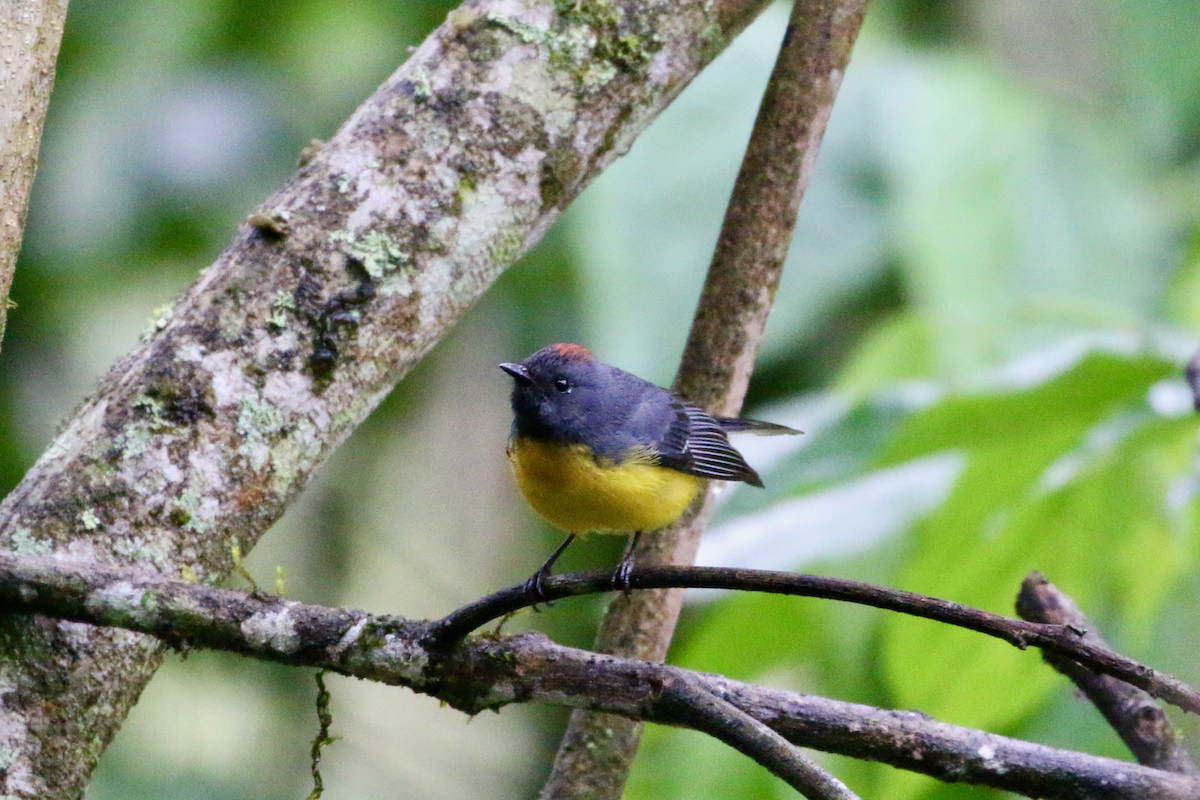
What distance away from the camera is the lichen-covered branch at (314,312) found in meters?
1.74

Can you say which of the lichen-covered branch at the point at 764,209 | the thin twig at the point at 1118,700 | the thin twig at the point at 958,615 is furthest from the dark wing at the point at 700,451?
the thin twig at the point at 958,615

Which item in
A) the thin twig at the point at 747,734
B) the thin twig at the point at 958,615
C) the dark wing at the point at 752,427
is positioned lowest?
the thin twig at the point at 747,734

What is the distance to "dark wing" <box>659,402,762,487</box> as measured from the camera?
2.83m

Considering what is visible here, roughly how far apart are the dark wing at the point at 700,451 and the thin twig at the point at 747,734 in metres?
1.27

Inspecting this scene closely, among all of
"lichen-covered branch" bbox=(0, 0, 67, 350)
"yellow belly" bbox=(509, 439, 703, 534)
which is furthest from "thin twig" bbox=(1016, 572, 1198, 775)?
"lichen-covered branch" bbox=(0, 0, 67, 350)

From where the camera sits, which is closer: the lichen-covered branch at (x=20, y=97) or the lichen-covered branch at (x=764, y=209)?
the lichen-covered branch at (x=20, y=97)

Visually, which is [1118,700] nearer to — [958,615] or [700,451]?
[958,615]

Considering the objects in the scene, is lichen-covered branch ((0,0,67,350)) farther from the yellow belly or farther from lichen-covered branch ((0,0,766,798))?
the yellow belly

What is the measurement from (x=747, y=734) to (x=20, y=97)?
4.65 feet

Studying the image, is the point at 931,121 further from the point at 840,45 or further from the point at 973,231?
the point at 840,45

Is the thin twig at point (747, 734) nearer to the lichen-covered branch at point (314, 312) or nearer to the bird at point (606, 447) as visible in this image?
the lichen-covered branch at point (314, 312)

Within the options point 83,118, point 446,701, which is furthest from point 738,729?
point 83,118

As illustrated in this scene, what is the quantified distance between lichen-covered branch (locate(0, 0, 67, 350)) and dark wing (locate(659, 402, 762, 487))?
4.94 ft

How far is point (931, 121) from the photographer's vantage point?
12.6ft
